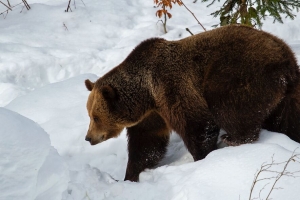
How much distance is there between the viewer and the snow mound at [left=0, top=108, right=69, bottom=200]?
3.25 m

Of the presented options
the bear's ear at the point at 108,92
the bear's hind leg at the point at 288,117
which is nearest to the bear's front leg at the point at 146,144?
the bear's ear at the point at 108,92

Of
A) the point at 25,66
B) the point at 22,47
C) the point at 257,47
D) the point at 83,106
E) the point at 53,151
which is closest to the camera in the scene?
the point at 53,151

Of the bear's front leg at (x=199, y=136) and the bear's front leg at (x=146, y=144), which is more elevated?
the bear's front leg at (x=199, y=136)

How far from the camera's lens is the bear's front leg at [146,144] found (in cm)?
478

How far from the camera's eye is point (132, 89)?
4562mm

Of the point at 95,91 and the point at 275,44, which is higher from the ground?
the point at 275,44

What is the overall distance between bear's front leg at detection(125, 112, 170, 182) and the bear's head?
200 millimetres

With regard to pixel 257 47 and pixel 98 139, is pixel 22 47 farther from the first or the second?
pixel 257 47

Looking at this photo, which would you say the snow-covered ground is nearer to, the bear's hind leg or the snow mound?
the snow mound

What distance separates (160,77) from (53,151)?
4.21ft

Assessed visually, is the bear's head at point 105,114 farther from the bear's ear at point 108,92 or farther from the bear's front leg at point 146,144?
the bear's front leg at point 146,144

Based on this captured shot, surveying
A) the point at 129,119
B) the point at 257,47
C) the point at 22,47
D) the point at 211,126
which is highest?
the point at 257,47

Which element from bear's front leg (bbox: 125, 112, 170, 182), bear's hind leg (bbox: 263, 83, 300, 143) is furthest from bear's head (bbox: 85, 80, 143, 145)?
bear's hind leg (bbox: 263, 83, 300, 143)

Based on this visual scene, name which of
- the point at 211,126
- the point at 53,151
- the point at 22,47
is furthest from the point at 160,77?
the point at 22,47
